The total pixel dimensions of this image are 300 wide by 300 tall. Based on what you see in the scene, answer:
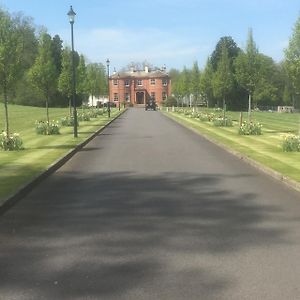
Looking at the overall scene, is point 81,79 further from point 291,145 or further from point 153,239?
point 153,239

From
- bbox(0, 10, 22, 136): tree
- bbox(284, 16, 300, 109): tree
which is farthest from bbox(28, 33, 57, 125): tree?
bbox(284, 16, 300, 109): tree

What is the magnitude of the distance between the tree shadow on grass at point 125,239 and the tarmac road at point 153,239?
0.04 ft

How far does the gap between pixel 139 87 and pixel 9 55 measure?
126822 millimetres

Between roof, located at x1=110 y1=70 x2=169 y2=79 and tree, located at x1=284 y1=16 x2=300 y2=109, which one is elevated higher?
roof, located at x1=110 y1=70 x2=169 y2=79

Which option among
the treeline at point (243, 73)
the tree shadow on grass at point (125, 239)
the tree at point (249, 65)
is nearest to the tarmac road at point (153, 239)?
the tree shadow on grass at point (125, 239)

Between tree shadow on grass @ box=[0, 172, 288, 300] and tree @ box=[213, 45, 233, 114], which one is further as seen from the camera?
tree @ box=[213, 45, 233, 114]

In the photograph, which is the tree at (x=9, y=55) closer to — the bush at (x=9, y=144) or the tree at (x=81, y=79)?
the bush at (x=9, y=144)

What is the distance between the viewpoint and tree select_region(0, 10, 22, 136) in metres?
19.7

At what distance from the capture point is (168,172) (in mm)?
14227

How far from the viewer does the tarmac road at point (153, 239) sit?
5.29 metres

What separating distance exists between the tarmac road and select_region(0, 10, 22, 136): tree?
7.91 meters

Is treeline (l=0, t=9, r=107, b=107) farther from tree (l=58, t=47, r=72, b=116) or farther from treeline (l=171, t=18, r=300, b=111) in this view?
treeline (l=171, t=18, r=300, b=111)

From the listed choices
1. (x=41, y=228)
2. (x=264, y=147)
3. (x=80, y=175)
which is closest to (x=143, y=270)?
(x=41, y=228)

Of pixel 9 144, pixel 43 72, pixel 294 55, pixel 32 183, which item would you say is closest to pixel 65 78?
pixel 43 72
